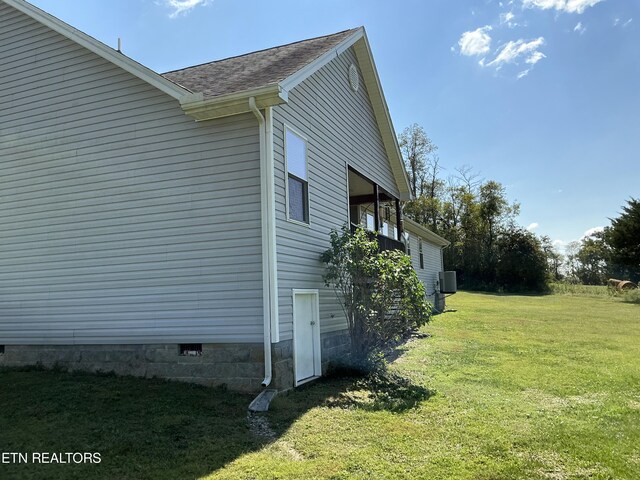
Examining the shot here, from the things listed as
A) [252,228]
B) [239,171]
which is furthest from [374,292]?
[239,171]

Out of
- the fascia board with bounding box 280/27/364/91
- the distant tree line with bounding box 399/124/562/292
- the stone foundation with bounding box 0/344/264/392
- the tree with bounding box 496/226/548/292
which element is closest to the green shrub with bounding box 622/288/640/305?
the tree with bounding box 496/226/548/292

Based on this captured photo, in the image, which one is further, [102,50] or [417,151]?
[417,151]

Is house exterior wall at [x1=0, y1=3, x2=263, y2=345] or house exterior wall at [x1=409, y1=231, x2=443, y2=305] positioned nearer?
house exterior wall at [x1=0, y1=3, x2=263, y2=345]

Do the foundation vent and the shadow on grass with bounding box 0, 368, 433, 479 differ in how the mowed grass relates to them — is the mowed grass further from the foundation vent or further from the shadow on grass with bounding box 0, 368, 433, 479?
the foundation vent

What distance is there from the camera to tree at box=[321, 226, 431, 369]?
8461mm

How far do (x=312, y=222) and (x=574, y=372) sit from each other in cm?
587

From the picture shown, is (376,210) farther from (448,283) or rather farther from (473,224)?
(473,224)

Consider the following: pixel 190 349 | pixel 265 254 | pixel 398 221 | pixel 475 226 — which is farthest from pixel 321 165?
pixel 475 226

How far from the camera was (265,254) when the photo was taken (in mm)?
7008

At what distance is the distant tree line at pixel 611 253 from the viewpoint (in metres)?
33.1

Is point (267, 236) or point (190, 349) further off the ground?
point (267, 236)

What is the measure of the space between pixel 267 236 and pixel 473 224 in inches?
1625

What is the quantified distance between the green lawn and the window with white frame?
3.09 meters

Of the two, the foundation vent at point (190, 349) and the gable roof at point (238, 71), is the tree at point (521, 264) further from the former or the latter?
the foundation vent at point (190, 349)
